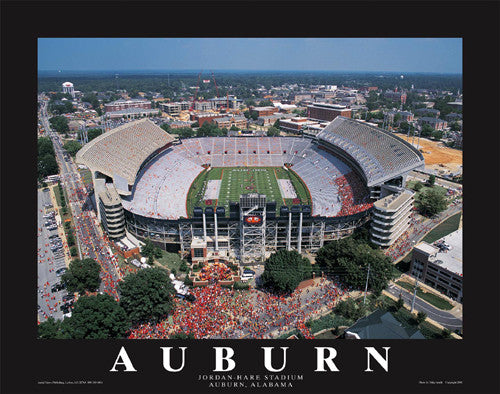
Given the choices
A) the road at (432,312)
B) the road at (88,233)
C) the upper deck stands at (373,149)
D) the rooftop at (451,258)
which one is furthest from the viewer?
the upper deck stands at (373,149)

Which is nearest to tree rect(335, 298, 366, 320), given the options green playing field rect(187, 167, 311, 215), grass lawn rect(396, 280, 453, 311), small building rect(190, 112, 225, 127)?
grass lawn rect(396, 280, 453, 311)

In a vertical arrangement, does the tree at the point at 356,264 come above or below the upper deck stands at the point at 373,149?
below

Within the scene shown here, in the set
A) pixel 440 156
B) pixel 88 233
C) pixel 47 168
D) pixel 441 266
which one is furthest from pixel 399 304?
pixel 47 168

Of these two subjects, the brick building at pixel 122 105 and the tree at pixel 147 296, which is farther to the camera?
the brick building at pixel 122 105

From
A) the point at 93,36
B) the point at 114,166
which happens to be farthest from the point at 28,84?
the point at 114,166

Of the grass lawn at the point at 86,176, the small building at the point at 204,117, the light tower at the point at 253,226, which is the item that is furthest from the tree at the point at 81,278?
the small building at the point at 204,117

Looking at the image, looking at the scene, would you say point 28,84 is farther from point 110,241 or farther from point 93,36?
point 110,241

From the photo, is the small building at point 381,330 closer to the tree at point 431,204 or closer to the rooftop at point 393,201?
the rooftop at point 393,201

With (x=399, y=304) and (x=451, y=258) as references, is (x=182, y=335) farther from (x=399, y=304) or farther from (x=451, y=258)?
(x=451, y=258)
